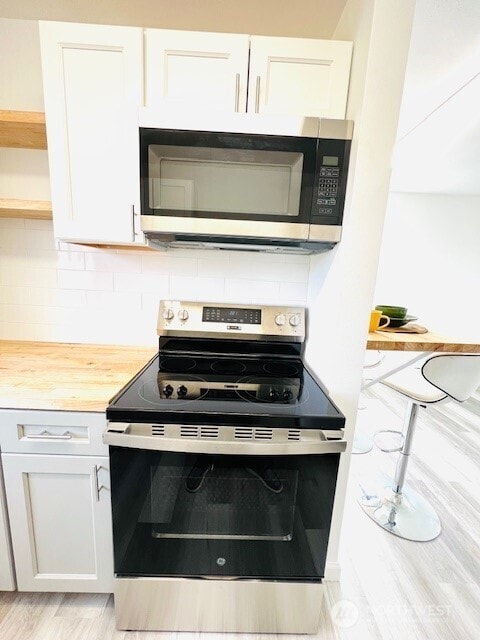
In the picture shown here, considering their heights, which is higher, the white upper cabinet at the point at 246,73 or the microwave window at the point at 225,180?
the white upper cabinet at the point at 246,73

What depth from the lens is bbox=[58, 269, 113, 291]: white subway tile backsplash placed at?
1570 millimetres

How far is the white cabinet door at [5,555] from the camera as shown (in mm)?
1062

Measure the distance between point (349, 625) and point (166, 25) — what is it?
2740mm

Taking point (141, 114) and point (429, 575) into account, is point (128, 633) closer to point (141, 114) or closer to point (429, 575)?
point (429, 575)

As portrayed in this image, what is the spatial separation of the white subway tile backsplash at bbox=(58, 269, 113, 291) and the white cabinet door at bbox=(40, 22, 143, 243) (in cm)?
36

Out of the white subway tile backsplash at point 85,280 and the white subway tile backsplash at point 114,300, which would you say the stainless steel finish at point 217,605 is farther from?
the white subway tile backsplash at point 85,280

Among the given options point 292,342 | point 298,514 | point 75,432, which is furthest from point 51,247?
point 298,514


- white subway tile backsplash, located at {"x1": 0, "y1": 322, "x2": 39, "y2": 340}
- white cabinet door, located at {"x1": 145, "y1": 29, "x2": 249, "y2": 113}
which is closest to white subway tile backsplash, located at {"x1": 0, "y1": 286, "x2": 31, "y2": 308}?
white subway tile backsplash, located at {"x1": 0, "y1": 322, "x2": 39, "y2": 340}

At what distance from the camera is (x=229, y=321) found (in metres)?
1.51

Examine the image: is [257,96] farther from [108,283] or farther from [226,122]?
[108,283]

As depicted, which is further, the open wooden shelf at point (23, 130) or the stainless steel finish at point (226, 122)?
the open wooden shelf at point (23, 130)

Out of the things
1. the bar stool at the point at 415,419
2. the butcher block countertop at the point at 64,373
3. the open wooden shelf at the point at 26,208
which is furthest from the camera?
the bar stool at the point at 415,419

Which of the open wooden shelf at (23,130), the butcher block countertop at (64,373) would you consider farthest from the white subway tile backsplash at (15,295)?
the open wooden shelf at (23,130)

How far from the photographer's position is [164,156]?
3.48 ft
